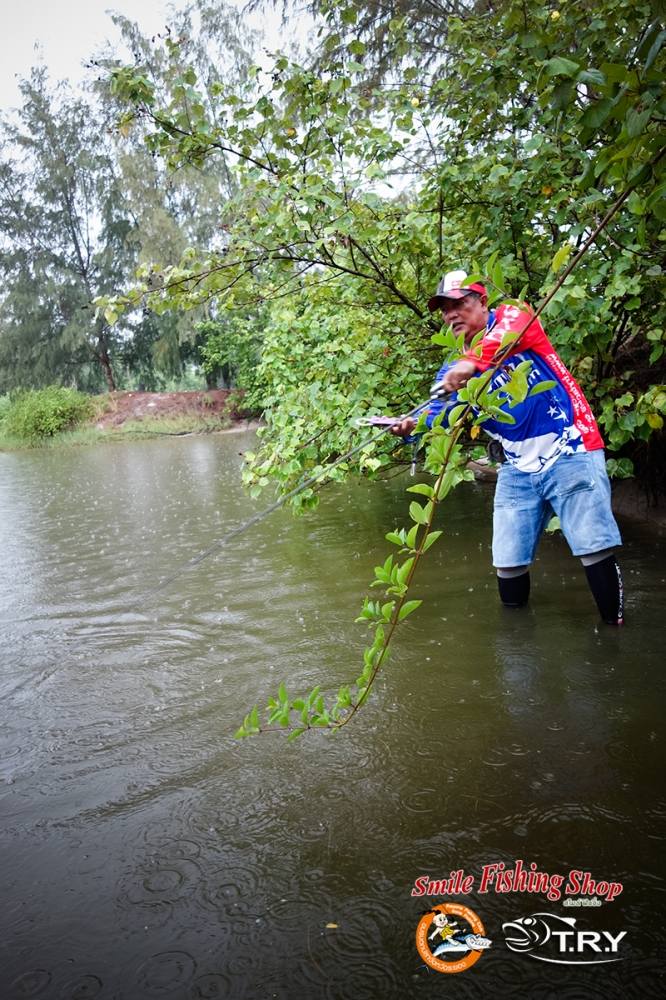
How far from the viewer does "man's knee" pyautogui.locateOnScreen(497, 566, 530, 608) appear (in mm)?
4344

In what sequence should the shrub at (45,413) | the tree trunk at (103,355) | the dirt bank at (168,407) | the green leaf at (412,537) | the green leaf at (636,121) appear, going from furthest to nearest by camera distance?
the tree trunk at (103,355), the shrub at (45,413), the dirt bank at (168,407), the green leaf at (412,537), the green leaf at (636,121)

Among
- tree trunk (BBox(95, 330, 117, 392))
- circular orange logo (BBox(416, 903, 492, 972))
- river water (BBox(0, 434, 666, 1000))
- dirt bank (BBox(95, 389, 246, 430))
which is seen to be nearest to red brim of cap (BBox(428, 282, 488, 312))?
river water (BBox(0, 434, 666, 1000))

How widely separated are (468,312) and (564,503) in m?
1.21

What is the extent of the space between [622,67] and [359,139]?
3.73m

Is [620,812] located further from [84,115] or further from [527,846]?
[84,115]

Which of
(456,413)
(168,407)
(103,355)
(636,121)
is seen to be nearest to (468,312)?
(636,121)

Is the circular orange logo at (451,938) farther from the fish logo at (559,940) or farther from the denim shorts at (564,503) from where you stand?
the denim shorts at (564,503)

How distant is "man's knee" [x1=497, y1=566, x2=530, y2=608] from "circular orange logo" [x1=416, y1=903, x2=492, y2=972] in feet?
8.39

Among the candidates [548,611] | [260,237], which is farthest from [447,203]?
[548,611]

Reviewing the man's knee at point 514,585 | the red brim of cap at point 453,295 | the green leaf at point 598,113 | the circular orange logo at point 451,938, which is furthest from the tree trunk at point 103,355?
the circular orange logo at point 451,938

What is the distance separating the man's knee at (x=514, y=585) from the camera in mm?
4344

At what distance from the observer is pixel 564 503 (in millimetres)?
3793

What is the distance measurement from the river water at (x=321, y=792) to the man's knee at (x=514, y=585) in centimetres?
10

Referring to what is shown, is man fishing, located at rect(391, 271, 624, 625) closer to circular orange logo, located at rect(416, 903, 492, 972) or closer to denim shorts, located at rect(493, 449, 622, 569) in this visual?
denim shorts, located at rect(493, 449, 622, 569)
